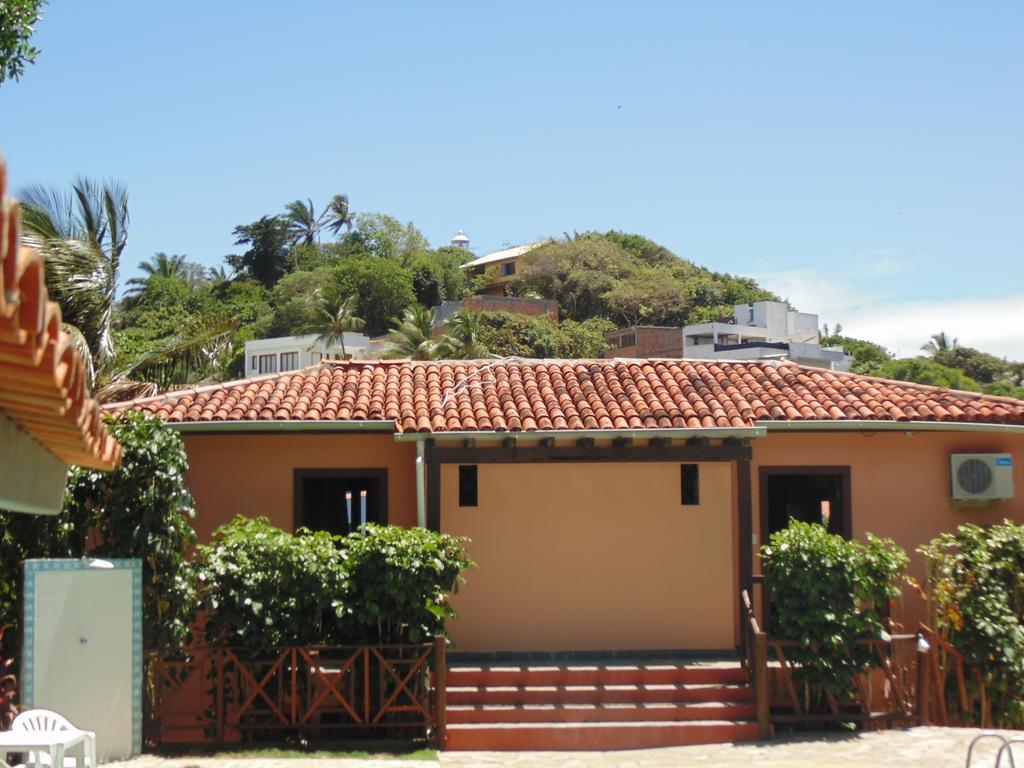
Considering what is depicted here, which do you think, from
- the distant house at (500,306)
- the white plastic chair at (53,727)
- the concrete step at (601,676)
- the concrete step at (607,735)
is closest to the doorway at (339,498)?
the concrete step at (601,676)

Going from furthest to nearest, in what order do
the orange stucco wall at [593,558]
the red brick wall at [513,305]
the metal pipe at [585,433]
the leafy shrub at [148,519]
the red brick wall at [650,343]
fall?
1. the red brick wall at [513,305]
2. the red brick wall at [650,343]
3. the orange stucco wall at [593,558]
4. the metal pipe at [585,433]
5. the leafy shrub at [148,519]

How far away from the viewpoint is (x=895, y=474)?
14.7 meters

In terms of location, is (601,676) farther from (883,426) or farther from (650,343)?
(650,343)

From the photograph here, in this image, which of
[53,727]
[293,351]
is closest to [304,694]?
[53,727]

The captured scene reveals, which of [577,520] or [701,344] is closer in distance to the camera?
[577,520]

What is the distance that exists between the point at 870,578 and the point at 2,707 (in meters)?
8.71

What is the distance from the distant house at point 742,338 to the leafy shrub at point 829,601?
39.7 metres

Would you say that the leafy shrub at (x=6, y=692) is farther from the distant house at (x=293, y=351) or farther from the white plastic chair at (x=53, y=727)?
the distant house at (x=293, y=351)

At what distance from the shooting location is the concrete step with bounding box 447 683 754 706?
12484 millimetres

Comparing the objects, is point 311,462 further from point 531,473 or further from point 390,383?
point 531,473

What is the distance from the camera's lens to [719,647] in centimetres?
1401

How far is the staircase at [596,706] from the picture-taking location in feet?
39.1

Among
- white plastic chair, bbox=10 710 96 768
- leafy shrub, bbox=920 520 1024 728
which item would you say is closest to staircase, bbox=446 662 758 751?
leafy shrub, bbox=920 520 1024 728

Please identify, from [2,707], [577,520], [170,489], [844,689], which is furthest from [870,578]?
[2,707]
